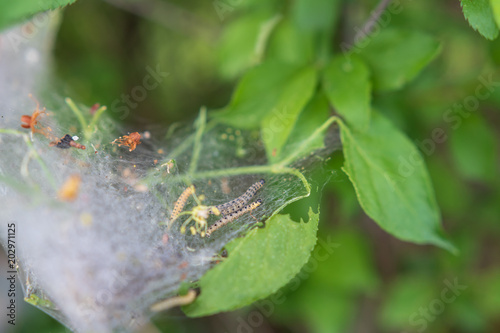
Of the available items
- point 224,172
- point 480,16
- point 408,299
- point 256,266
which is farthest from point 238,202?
point 408,299

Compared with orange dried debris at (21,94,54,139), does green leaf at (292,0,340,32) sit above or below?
below

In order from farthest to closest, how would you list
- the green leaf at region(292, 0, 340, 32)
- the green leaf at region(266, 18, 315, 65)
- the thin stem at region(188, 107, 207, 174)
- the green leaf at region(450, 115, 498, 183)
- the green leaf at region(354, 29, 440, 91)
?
1. the green leaf at region(450, 115, 498, 183)
2. the green leaf at region(266, 18, 315, 65)
3. the green leaf at region(292, 0, 340, 32)
4. the thin stem at region(188, 107, 207, 174)
5. the green leaf at region(354, 29, 440, 91)

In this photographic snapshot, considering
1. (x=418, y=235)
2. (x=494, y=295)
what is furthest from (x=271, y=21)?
(x=494, y=295)

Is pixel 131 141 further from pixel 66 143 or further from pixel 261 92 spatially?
pixel 261 92

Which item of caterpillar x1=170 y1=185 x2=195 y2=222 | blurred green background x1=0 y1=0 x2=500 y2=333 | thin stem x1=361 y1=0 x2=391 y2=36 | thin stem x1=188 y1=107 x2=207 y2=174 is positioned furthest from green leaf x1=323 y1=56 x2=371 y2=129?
caterpillar x1=170 y1=185 x2=195 y2=222

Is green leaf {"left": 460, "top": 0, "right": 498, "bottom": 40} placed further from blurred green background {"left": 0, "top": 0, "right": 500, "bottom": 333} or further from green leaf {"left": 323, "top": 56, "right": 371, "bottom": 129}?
blurred green background {"left": 0, "top": 0, "right": 500, "bottom": 333}

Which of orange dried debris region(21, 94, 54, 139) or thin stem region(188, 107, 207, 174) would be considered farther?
thin stem region(188, 107, 207, 174)

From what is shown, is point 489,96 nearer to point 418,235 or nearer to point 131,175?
point 418,235

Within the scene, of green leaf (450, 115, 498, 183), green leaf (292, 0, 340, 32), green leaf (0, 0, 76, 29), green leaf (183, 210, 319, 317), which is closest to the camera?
green leaf (183, 210, 319, 317)
